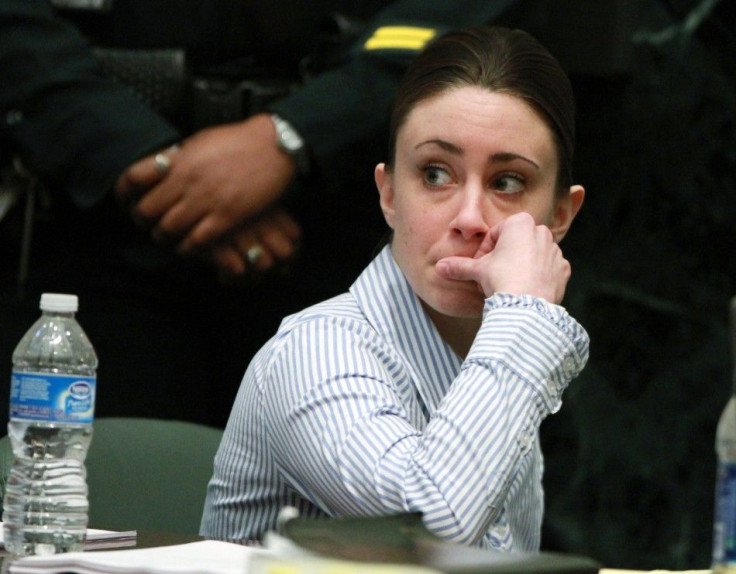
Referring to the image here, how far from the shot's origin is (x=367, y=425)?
Answer: 1.55 meters

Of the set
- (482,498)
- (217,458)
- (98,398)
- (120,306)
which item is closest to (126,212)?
(120,306)

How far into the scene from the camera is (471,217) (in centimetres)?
175

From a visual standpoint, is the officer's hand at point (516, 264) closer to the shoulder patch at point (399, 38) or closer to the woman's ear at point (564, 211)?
the woman's ear at point (564, 211)

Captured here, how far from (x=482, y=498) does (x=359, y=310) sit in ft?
1.27

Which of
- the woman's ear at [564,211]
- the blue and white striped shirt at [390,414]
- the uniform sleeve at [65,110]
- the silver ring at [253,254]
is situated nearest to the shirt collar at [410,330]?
the blue and white striped shirt at [390,414]

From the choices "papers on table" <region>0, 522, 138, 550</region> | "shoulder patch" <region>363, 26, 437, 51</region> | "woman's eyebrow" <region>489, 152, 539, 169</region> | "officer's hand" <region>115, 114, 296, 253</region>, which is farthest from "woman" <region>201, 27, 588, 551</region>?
"shoulder patch" <region>363, 26, 437, 51</region>

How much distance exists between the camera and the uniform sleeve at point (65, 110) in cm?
232

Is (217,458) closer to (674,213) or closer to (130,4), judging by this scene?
(130,4)

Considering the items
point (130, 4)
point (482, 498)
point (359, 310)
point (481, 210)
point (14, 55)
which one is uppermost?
point (130, 4)

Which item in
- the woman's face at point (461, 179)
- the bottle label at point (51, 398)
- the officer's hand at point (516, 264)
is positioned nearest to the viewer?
the bottle label at point (51, 398)

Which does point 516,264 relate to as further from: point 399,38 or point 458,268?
point 399,38

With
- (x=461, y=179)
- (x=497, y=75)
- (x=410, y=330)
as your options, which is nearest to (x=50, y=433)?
(x=410, y=330)

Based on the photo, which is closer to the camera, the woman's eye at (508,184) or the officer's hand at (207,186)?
the woman's eye at (508,184)

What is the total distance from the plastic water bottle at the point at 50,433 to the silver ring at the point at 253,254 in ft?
2.43
